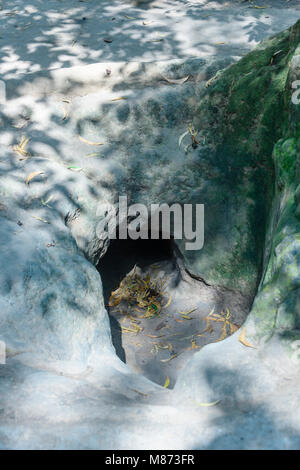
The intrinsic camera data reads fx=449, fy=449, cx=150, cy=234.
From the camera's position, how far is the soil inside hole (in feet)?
13.4

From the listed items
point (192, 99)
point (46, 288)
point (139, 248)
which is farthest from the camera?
point (139, 248)

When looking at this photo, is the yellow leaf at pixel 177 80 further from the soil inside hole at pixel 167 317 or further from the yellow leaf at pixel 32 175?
A: the soil inside hole at pixel 167 317

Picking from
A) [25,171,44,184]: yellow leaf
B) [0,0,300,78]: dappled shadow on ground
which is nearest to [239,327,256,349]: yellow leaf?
[25,171,44,184]: yellow leaf

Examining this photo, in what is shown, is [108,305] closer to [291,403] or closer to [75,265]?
[75,265]

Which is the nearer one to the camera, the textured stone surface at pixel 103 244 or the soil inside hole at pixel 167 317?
the textured stone surface at pixel 103 244

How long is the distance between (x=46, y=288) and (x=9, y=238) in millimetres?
444

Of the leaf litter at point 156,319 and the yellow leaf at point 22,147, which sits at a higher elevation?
the yellow leaf at point 22,147

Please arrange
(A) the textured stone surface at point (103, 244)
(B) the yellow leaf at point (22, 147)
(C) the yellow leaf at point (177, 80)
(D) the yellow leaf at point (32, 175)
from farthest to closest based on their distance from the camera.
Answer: (C) the yellow leaf at point (177, 80) < (B) the yellow leaf at point (22, 147) < (D) the yellow leaf at point (32, 175) < (A) the textured stone surface at point (103, 244)

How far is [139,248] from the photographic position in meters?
5.36

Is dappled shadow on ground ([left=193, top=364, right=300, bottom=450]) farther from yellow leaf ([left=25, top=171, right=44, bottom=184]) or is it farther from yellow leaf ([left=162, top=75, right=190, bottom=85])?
yellow leaf ([left=162, top=75, right=190, bottom=85])

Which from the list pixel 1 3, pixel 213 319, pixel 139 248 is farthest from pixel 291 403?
pixel 1 3

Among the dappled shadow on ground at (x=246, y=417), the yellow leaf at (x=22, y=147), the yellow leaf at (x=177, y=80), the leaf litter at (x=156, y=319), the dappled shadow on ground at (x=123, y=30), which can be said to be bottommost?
the leaf litter at (x=156, y=319)

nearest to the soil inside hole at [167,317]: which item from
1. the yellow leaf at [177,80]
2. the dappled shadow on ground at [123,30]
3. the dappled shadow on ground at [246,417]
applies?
the dappled shadow on ground at [246,417]

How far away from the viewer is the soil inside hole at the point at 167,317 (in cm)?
408
